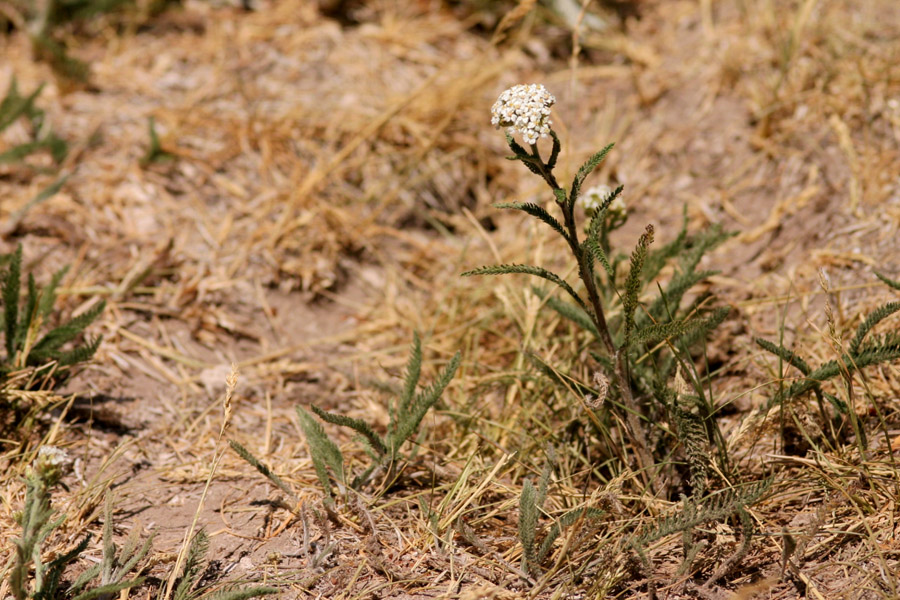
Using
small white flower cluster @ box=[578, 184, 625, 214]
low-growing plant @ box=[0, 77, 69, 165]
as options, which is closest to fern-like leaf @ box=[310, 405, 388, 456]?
small white flower cluster @ box=[578, 184, 625, 214]

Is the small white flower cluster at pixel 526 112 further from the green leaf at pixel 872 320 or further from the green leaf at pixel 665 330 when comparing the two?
the green leaf at pixel 872 320

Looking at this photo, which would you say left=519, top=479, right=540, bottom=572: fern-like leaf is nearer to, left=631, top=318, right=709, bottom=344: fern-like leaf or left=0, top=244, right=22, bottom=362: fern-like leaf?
left=631, top=318, right=709, bottom=344: fern-like leaf

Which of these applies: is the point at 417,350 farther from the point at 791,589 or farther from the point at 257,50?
the point at 257,50

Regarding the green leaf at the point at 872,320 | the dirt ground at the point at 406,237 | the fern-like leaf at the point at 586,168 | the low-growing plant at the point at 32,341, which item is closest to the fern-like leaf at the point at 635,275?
the fern-like leaf at the point at 586,168

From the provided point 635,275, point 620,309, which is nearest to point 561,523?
point 635,275

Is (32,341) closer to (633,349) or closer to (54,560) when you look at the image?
(54,560)
